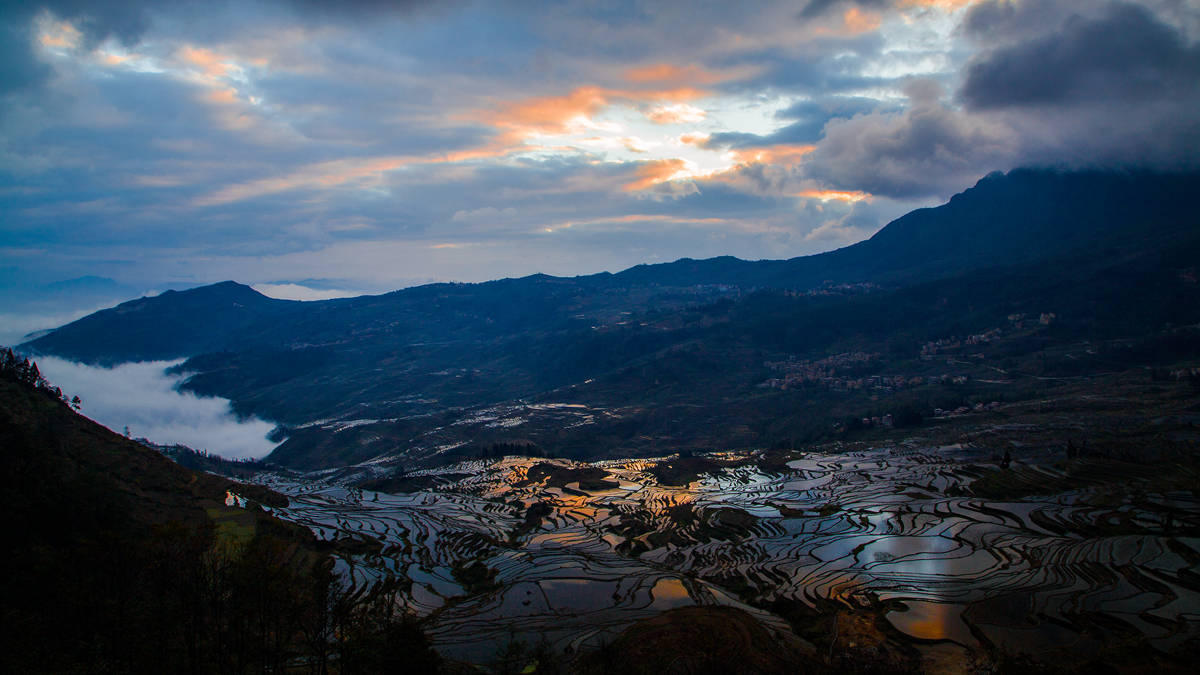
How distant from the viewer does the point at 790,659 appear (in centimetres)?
3722

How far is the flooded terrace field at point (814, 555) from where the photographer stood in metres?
41.3

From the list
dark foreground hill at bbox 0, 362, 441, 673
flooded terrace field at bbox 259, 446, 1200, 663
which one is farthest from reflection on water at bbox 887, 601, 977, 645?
dark foreground hill at bbox 0, 362, 441, 673

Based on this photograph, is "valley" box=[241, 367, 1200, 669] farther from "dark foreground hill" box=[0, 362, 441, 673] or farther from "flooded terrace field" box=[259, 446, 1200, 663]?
"dark foreground hill" box=[0, 362, 441, 673]

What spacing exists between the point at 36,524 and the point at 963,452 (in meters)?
98.6

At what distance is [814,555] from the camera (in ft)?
185

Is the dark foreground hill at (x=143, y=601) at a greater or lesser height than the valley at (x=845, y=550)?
greater

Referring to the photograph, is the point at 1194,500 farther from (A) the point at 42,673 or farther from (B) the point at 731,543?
(A) the point at 42,673

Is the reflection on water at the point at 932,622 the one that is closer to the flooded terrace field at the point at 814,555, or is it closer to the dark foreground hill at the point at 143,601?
the flooded terrace field at the point at 814,555

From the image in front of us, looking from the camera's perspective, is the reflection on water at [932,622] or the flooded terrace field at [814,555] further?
the flooded terrace field at [814,555]

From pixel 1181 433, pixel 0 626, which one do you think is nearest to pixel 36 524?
pixel 0 626

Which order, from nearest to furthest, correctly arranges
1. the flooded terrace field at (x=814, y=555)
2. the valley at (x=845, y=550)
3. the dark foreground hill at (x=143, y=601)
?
the dark foreground hill at (x=143, y=601) < the valley at (x=845, y=550) < the flooded terrace field at (x=814, y=555)

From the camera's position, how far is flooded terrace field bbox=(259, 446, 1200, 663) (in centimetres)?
4131

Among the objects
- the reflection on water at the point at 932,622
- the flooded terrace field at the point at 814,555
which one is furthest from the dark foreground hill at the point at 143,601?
the reflection on water at the point at 932,622

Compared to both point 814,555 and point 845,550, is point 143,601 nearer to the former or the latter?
point 814,555
